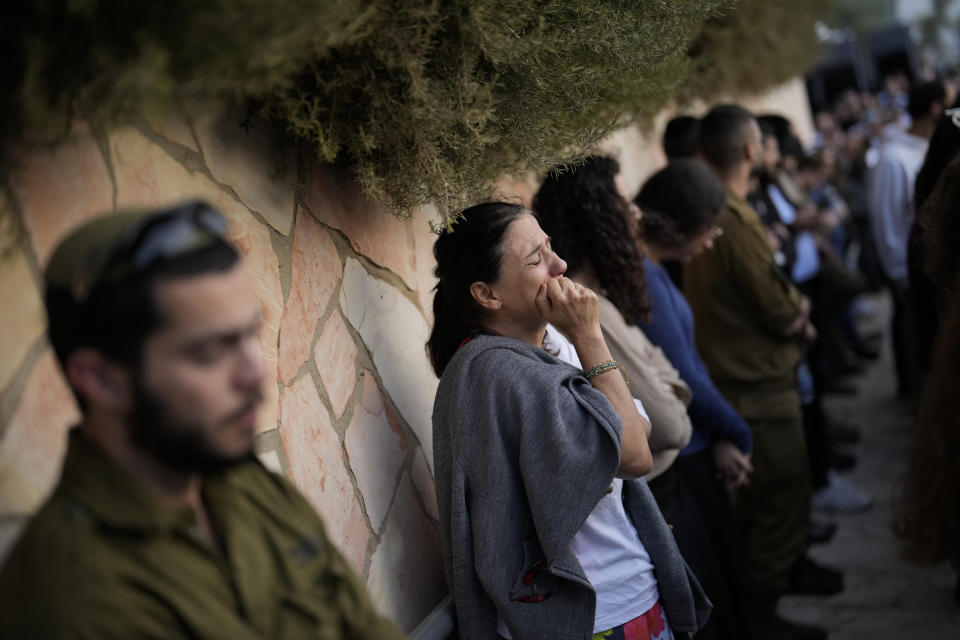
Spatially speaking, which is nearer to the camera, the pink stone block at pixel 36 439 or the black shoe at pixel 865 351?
the pink stone block at pixel 36 439

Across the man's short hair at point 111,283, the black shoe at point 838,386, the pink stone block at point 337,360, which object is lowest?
the black shoe at point 838,386

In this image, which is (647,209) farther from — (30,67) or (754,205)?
(30,67)

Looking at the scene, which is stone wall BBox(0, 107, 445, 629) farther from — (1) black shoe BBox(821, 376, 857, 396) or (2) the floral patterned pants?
(1) black shoe BBox(821, 376, 857, 396)

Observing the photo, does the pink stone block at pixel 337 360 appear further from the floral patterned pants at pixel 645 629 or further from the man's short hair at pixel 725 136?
the man's short hair at pixel 725 136

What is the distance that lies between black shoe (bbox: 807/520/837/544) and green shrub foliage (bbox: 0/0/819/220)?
3091mm

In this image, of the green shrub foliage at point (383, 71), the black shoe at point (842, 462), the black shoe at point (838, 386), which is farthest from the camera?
the black shoe at point (838, 386)

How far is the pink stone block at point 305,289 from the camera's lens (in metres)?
2.39

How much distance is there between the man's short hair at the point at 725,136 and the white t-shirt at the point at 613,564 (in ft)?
8.47

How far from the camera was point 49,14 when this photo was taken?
4.44ft

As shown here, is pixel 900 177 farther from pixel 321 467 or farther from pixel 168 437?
pixel 168 437

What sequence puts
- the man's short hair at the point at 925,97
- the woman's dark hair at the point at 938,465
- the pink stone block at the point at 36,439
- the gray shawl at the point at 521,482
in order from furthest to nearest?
1. the man's short hair at the point at 925,97
2. the gray shawl at the point at 521,482
3. the woman's dark hair at the point at 938,465
4. the pink stone block at the point at 36,439

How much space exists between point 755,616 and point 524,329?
8.16ft

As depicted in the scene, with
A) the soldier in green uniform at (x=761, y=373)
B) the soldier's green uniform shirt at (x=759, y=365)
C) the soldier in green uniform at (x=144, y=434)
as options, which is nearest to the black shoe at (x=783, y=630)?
the soldier in green uniform at (x=761, y=373)

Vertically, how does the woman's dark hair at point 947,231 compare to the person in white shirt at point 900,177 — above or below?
above
